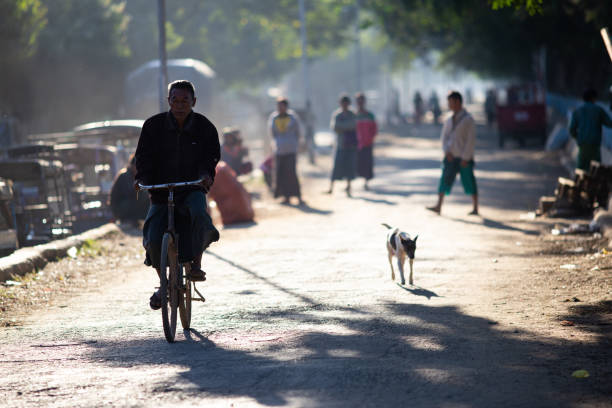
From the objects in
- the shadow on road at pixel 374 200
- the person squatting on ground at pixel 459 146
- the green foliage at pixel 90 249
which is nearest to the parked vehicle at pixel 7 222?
the green foliage at pixel 90 249

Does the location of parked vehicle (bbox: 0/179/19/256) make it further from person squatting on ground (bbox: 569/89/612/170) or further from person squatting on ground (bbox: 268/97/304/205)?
person squatting on ground (bbox: 569/89/612/170)

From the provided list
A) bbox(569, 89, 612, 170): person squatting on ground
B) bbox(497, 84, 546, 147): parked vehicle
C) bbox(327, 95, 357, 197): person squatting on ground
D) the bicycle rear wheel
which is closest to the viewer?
the bicycle rear wheel

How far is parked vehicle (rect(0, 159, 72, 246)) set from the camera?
1455 centimetres

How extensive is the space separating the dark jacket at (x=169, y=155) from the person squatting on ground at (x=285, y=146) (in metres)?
10.4

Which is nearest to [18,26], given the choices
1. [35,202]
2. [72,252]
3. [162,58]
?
[162,58]

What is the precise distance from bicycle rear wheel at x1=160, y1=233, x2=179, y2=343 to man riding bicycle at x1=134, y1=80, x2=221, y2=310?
5.2 inches

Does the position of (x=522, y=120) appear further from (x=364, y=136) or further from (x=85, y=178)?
(x=85, y=178)

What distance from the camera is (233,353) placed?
6.22 m

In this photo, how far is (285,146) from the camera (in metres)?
17.9

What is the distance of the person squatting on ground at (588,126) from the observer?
14.9 m

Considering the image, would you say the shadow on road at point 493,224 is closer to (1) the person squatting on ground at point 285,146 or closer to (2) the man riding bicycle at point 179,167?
(1) the person squatting on ground at point 285,146

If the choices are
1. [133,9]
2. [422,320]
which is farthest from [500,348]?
[133,9]

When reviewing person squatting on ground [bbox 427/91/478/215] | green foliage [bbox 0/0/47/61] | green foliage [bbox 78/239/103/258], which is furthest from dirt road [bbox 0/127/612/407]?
green foliage [bbox 0/0/47/61]

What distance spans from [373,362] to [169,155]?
7.17 feet
